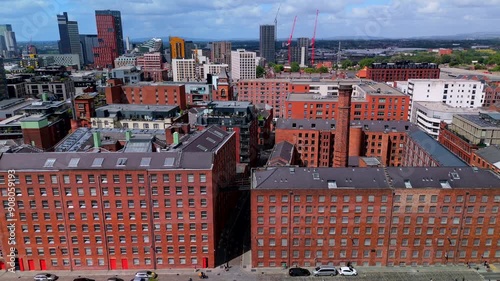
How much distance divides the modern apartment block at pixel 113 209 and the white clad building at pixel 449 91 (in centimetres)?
12415

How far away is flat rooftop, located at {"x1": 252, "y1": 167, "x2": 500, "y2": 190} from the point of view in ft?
216

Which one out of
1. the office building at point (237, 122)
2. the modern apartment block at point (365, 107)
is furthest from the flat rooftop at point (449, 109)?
the office building at point (237, 122)

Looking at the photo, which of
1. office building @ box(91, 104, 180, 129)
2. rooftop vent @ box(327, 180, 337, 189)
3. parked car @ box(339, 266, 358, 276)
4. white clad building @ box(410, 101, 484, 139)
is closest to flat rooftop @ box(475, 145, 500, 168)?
white clad building @ box(410, 101, 484, 139)

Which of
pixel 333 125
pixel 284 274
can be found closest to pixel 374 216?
pixel 284 274

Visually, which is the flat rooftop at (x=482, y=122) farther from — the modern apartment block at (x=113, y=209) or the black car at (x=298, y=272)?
the modern apartment block at (x=113, y=209)

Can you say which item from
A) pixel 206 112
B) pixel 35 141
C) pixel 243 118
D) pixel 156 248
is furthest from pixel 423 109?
pixel 35 141

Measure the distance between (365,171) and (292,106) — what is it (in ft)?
241

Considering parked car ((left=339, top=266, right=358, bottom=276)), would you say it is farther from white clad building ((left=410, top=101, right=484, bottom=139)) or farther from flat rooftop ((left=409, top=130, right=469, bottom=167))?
white clad building ((left=410, top=101, right=484, bottom=139))

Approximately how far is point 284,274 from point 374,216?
19.7 metres

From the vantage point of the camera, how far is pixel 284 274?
6750 centimetres

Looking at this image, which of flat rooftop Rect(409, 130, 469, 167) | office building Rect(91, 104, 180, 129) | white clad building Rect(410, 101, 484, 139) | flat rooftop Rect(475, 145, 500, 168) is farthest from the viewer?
white clad building Rect(410, 101, 484, 139)

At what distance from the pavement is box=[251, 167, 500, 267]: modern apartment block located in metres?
1.41

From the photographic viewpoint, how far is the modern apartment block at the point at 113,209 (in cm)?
6353

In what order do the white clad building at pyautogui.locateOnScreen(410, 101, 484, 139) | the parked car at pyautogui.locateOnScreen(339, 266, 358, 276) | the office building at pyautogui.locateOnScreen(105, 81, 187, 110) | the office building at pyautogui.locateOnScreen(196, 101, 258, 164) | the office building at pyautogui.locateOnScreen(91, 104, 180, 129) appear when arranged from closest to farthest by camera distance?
1. the parked car at pyautogui.locateOnScreen(339, 266, 358, 276)
2. the office building at pyautogui.locateOnScreen(196, 101, 258, 164)
3. the office building at pyautogui.locateOnScreen(91, 104, 180, 129)
4. the white clad building at pyautogui.locateOnScreen(410, 101, 484, 139)
5. the office building at pyautogui.locateOnScreen(105, 81, 187, 110)
